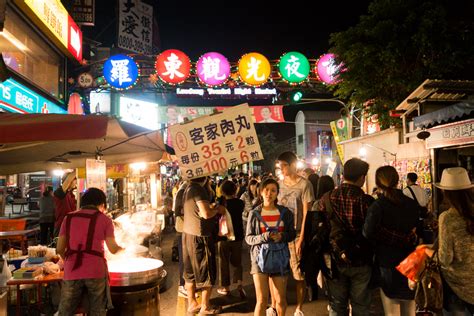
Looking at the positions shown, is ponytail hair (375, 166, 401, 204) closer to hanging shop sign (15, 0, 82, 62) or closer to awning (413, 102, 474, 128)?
awning (413, 102, 474, 128)

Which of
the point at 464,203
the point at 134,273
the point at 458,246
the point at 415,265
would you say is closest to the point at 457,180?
the point at 464,203

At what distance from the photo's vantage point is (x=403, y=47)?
1209 cm

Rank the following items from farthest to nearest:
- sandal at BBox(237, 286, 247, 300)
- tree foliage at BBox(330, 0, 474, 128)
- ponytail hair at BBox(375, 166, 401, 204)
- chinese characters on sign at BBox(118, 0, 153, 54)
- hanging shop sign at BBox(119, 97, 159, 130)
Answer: hanging shop sign at BBox(119, 97, 159, 130) → chinese characters on sign at BBox(118, 0, 153, 54) → tree foliage at BBox(330, 0, 474, 128) → sandal at BBox(237, 286, 247, 300) → ponytail hair at BBox(375, 166, 401, 204)

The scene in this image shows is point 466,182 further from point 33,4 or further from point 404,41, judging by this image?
point 33,4

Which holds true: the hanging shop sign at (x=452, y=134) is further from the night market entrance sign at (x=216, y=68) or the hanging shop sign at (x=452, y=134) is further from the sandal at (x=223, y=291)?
the night market entrance sign at (x=216, y=68)

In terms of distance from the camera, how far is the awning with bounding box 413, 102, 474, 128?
291 inches

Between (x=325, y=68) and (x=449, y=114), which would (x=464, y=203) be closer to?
(x=449, y=114)

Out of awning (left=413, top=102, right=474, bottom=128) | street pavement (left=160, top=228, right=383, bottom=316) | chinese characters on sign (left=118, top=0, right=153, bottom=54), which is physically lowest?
street pavement (left=160, top=228, right=383, bottom=316)

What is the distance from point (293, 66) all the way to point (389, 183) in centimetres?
1263

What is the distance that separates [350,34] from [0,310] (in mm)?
12092

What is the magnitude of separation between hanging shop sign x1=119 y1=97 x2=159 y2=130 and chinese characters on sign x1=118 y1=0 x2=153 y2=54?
10.1 ft

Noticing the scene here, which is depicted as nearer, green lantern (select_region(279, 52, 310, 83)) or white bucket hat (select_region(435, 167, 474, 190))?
white bucket hat (select_region(435, 167, 474, 190))

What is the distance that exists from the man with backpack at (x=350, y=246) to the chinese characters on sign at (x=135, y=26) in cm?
1898

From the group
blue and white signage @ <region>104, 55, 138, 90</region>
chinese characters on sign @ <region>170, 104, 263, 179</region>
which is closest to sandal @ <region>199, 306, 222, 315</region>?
chinese characters on sign @ <region>170, 104, 263, 179</region>
